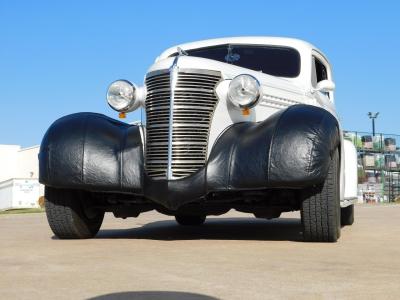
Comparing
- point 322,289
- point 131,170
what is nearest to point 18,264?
point 131,170

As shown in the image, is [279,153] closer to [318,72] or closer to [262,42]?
[262,42]

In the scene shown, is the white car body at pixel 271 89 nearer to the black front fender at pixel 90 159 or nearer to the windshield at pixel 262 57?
the windshield at pixel 262 57

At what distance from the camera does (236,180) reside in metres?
5.25

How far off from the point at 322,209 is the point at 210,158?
3.46 ft

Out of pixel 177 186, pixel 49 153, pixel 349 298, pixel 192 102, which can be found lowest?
A: pixel 349 298

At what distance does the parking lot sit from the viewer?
9.90 feet

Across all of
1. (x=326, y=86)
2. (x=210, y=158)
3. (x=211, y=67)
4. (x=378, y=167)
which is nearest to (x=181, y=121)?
(x=210, y=158)

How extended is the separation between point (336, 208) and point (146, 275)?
2.37m

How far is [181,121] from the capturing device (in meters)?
5.60

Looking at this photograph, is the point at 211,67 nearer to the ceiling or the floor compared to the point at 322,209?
nearer to the ceiling

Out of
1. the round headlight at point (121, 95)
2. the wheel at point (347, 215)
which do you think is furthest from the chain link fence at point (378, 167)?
the round headlight at point (121, 95)

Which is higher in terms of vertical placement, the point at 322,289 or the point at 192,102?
the point at 192,102

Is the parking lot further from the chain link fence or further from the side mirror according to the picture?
the chain link fence

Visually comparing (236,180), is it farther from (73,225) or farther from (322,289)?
(322,289)
